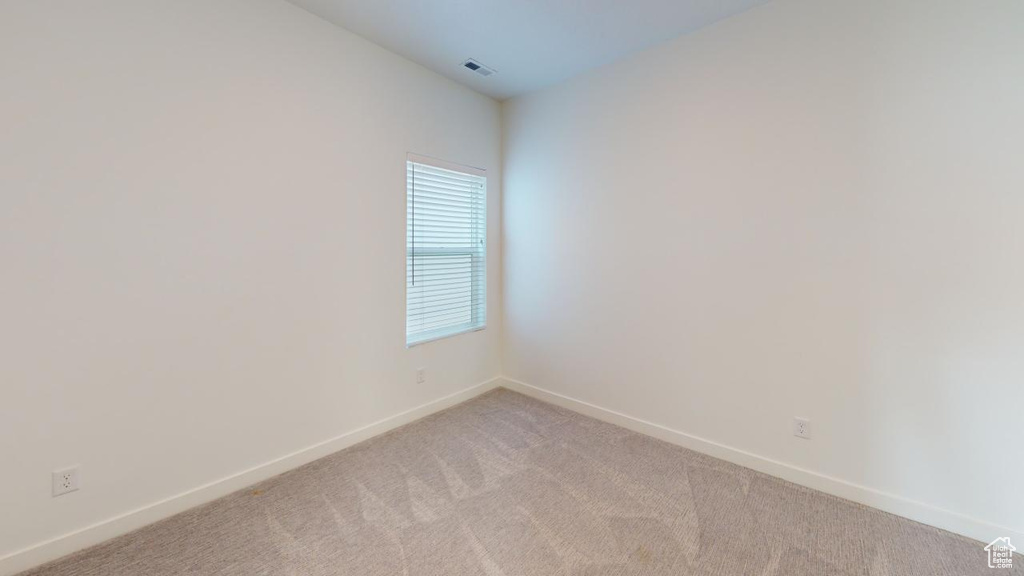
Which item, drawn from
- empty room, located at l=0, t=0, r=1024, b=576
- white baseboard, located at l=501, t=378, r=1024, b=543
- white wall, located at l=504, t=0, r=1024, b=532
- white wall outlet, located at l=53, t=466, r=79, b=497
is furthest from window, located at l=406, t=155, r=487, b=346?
white wall outlet, located at l=53, t=466, r=79, b=497

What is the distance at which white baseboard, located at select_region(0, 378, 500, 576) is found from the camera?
1.58 metres

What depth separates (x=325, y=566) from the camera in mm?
1594

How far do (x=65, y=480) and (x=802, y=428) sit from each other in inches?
140

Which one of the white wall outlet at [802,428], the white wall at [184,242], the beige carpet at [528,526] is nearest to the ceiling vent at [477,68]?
the white wall at [184,242]

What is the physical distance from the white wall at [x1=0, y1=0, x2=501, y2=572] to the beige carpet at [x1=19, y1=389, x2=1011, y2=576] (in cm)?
34

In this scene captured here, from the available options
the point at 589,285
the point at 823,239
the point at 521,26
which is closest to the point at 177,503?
the point at 589,285

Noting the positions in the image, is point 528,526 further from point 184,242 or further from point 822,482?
point 184,242

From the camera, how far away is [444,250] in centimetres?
314

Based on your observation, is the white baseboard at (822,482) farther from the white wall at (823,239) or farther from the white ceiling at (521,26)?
the white ceiling at (521,26)

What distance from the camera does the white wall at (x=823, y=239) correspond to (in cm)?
171

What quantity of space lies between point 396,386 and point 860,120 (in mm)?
3150

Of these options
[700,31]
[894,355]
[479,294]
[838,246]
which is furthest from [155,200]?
[894,355]

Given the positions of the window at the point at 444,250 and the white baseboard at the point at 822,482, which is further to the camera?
the window at the point at 444,250

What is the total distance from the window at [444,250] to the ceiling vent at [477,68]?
710 mm
